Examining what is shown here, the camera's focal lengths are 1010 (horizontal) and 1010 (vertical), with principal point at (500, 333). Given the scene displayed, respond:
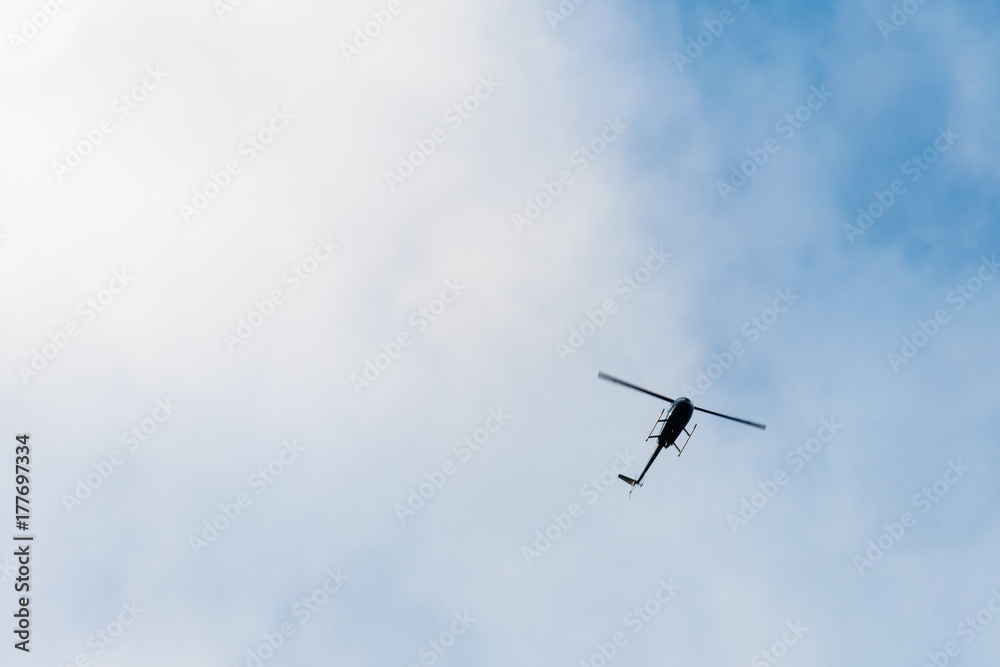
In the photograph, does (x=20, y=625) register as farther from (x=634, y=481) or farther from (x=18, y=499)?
(x=634, y=481)

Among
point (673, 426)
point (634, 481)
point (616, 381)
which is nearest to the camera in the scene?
point (616, 381)

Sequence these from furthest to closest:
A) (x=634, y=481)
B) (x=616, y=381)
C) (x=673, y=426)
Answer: (x=634, y=481) → (x=673, y=426) → (x=616, y=381)

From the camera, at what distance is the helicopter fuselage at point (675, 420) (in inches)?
3036

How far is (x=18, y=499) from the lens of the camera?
2945 inches

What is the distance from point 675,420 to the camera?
7769cm

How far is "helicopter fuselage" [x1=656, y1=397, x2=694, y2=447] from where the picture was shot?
77125 mm

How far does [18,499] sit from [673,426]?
162 feet

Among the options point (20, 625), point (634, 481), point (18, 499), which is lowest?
point (20, 625)

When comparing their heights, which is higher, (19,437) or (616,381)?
(616,381)

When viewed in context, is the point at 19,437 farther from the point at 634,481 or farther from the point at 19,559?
the point at 634,481

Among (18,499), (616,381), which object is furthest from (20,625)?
(616,381)

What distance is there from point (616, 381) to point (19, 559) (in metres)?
47.4

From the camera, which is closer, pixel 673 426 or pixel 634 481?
pixel 673 426

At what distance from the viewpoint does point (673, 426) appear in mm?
78125
